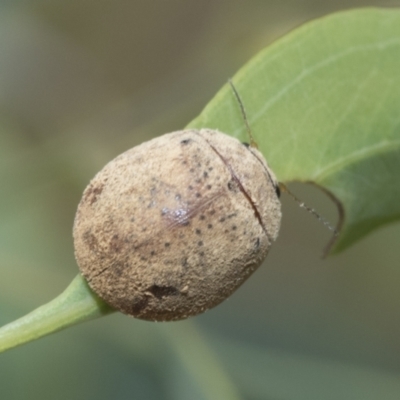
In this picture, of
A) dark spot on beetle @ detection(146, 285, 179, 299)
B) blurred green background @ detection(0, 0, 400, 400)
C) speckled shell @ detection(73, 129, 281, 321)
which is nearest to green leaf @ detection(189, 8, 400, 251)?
speckled shell @ detection(73, 129, 281, 321)

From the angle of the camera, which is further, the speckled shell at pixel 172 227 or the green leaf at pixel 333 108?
the green leaf at pixel 333 108

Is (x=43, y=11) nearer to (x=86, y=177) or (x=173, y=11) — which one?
(x=173, y=11)

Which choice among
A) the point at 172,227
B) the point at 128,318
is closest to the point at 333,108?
the point at 172,227

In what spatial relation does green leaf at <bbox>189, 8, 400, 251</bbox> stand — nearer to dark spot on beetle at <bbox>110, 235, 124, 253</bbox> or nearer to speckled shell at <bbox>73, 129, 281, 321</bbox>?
speckled shell at <bbox>73, 129, 281, 321</bbox>

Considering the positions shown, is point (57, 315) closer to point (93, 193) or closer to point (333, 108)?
point (93, 193)

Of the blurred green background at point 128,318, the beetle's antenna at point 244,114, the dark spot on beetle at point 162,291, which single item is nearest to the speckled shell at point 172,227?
the dark spot on beetle at point 162,291

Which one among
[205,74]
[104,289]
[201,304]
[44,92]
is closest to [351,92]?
[201,304]

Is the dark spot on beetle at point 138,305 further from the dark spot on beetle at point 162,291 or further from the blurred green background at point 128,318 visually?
the blurred green background at point 128,318
